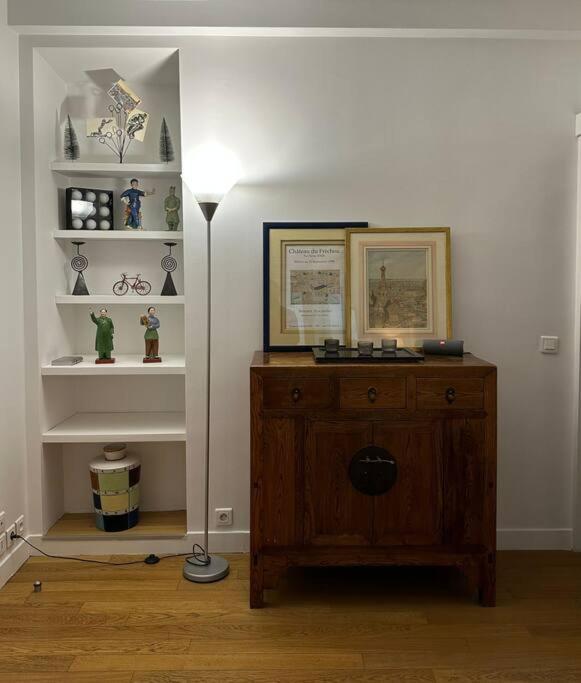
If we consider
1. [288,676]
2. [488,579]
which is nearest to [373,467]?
[488,579]

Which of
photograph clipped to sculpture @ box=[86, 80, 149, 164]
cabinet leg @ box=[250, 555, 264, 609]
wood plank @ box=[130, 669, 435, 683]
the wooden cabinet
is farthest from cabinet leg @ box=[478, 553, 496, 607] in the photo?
photograph clipped to sculpture @ box=[86, 80, 149, 164]

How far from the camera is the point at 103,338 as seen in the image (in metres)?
3.20

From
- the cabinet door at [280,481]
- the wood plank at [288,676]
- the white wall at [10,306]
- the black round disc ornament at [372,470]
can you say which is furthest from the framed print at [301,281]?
the wood plank at [288,676]

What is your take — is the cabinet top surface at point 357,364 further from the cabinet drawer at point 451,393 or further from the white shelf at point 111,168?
the white shelf at point 111,168

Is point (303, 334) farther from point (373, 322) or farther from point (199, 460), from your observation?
point (199, 460)

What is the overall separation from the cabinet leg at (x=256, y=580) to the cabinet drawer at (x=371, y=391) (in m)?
0.76

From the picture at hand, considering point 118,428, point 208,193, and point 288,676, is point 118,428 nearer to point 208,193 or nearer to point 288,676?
point 208,193

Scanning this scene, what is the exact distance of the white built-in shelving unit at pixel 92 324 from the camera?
307cm

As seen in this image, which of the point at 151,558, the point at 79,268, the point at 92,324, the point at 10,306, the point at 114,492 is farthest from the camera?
the point at 92,324

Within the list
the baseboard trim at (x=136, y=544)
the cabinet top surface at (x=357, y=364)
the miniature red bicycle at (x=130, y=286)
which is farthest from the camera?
the miniature red bicycle at (x=130, y=286)

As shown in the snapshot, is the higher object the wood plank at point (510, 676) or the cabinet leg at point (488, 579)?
the cabinet leg at point (488, 579)

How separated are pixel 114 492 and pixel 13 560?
0.54 meters

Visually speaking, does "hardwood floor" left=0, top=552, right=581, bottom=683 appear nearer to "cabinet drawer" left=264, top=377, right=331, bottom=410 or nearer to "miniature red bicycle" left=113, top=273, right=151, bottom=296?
"cabinet drawer" left=264, top=377, right=331, bottom=410

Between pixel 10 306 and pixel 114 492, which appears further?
pixel 114 492
